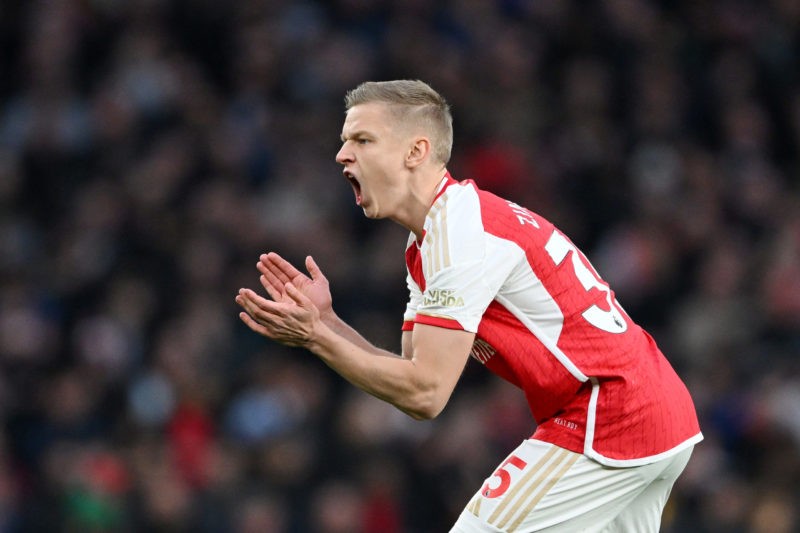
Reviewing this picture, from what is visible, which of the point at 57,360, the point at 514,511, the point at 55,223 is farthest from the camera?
the point at 55,223

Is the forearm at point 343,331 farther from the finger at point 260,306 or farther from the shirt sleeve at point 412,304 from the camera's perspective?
the finger at point 260,306

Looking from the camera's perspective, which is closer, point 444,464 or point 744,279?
point 444,464

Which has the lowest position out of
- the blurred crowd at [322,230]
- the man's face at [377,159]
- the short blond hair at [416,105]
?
the blurred crowd at [322,230]

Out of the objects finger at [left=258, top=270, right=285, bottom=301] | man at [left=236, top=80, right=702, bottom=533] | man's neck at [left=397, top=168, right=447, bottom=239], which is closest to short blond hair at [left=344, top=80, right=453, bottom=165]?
man at [left=236, top=80, right=702, bottom=533]

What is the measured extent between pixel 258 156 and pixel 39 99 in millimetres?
2461

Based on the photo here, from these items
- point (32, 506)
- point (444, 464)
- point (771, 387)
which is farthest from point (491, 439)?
point (32, 506)

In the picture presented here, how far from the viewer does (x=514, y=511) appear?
16.5 feet

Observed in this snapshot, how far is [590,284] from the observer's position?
5.13 metres

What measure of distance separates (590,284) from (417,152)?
84cm

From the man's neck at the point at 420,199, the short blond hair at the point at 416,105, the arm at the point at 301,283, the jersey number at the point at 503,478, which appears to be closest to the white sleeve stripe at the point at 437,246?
the man's neck at the point at 420,199

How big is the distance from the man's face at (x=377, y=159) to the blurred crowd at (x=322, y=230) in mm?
4917

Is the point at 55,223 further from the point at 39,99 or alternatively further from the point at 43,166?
the point at 39,99

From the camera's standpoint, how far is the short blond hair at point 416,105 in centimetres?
516

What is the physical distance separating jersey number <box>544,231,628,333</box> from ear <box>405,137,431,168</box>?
1.91 ft
